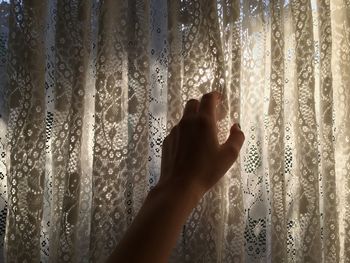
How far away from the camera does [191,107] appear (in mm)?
826

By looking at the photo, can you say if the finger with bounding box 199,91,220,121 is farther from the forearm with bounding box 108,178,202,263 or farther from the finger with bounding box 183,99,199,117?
the forearm with bounding box 108,178,202,263

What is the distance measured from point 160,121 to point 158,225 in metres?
0.26

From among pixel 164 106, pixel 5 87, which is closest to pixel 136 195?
pixel 164 106

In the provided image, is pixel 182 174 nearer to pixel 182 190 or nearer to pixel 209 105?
pixel 182 190

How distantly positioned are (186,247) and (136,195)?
148mm

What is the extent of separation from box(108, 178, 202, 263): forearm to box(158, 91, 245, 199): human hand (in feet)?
0.08

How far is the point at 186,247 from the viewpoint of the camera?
2.75 feet

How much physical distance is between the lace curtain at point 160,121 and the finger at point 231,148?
4 cm

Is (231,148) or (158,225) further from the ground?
(231,148)

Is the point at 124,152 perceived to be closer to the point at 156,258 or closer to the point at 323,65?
the point at 156,258

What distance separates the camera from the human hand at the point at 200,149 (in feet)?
2.60

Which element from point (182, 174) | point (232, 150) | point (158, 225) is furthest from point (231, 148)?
point (158, 225)

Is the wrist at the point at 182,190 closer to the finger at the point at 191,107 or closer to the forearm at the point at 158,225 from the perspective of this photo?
the forearm at the point at 158,225

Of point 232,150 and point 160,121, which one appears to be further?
point 160,121
